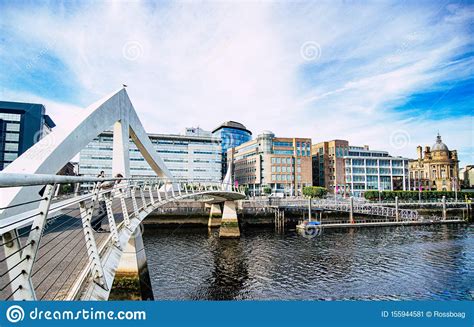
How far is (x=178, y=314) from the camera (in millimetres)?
3721

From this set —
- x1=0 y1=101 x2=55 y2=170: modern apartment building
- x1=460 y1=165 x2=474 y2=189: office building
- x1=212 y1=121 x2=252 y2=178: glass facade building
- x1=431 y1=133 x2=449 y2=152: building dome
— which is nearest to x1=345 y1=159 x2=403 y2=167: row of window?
x1=431 y1=133 x2=449 y2=152: building dome

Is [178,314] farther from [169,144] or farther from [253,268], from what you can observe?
[169,144]

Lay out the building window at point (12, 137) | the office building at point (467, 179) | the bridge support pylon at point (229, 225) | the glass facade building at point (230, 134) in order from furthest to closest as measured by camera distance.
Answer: the glass facade building at point (230, 134)
the office building at point (467, 179)
the building window at point (12, 137)
the bridge support pylon at point (229, 225)

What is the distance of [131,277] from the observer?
373 inches

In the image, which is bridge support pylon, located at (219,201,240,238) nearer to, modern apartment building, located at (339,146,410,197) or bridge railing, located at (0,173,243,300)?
bridge railing, located at (0,173,243,300)

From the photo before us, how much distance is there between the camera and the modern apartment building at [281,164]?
183ft

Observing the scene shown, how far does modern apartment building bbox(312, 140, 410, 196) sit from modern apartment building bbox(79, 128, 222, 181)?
75.1 feet

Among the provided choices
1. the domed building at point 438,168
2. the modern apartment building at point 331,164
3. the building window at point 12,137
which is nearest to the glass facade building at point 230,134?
the modern apartment building at point 331,164

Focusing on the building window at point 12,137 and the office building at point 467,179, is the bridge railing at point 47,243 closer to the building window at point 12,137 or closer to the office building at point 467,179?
the building window at point 12,137

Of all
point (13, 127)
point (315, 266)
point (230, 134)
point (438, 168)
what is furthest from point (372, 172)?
point (13, 127)

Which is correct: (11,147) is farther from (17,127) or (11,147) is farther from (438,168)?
(438,168)

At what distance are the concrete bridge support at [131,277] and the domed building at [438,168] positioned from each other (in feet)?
153

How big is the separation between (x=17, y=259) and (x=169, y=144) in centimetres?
5481

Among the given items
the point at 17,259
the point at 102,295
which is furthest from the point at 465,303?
the point at 17,259
